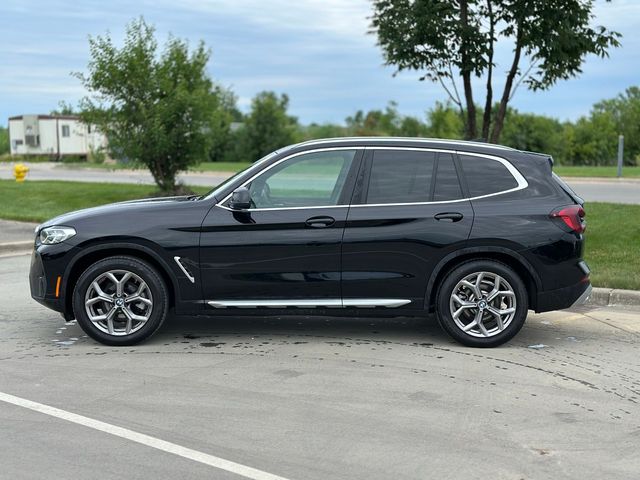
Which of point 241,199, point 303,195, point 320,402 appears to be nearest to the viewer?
point 320,402

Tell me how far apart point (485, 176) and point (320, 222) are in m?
1.49

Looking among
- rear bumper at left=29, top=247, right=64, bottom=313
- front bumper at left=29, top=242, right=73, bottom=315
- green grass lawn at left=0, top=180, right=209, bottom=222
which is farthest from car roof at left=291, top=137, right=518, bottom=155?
green grass lawn at left=0, top=180, right=209, bottom=222

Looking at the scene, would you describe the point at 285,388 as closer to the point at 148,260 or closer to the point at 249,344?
the point at 249,344

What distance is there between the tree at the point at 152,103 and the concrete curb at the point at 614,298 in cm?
1259

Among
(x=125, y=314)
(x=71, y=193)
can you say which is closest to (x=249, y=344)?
(x=125, y=314)

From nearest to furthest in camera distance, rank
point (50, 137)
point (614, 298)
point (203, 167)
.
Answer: point (614, 298) < point (203, 167) < point (50, 137)

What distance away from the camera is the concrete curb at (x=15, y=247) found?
13.3 metres

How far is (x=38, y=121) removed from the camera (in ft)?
249

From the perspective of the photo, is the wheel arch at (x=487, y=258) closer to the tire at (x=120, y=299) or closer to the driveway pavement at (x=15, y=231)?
the tire at (x=120, y=299)

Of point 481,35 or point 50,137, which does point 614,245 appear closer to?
point 481,35

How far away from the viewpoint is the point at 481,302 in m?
6.95

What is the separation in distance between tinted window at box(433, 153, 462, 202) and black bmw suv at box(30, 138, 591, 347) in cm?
1

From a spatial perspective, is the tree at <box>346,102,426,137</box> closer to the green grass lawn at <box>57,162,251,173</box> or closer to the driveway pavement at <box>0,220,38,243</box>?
the green grass lawn at <box>57,162,251,173</box>

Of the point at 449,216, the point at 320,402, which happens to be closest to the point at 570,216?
the point at 449,216
